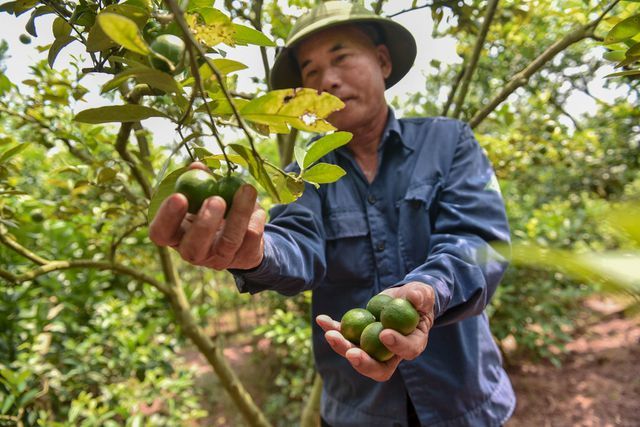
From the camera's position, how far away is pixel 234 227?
73 centimetres

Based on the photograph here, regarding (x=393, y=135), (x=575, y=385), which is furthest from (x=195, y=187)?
(x=575, y=385)

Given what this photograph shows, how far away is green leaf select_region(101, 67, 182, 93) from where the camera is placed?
54 centimetres

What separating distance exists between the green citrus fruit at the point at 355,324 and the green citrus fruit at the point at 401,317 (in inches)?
3.6

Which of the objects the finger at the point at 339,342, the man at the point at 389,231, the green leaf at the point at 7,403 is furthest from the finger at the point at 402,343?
the green leaf at the point at 7,403

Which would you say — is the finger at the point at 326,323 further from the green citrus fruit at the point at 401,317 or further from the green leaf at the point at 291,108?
the green leaf at the point at 291,108

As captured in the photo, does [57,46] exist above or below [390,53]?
above

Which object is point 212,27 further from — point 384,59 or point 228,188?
point 384,59

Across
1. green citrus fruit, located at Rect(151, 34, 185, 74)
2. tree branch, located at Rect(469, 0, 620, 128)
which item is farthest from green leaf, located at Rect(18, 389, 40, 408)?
tree branch, located at Rect(469, 0, 620, 128)

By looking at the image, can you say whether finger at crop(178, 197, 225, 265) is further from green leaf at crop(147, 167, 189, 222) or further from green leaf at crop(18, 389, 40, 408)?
green leaf at crop(18, 389, 40, 408)

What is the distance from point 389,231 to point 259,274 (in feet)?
2.11

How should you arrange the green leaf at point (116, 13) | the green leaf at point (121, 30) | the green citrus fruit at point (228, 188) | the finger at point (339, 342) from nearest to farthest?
1. the green leaf at point (121, 30)
2. the green leaf at point (116, 13)
3. the green citrus fruit at point (228, 188)
4. the finger at point (339, 342)

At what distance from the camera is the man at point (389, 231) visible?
1253 millimetres

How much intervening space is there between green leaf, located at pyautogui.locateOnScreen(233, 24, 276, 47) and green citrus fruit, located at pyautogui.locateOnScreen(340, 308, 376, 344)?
0.65m

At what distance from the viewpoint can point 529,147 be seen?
2.65 meters
